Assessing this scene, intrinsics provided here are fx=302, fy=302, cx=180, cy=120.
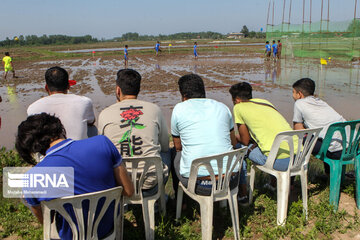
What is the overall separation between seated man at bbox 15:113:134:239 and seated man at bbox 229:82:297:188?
1.59 meters

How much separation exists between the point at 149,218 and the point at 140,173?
429 mm

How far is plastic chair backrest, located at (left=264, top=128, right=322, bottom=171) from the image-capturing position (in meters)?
2.76

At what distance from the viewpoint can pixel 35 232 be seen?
2.90 meters

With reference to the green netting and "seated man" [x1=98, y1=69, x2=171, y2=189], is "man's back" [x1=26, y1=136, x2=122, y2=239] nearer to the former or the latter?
"seated man" [x1=98, y1=69, x2=171, y2=189]

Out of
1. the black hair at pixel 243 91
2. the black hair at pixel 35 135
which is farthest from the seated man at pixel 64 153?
the black hair at pixel 243 91

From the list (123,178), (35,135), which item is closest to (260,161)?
(123,178)

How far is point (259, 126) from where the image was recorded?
307 cm

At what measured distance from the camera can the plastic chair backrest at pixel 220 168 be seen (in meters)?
2.39

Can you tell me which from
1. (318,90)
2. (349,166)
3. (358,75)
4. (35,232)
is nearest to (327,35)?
(358,75)

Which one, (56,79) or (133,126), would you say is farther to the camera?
(56,79)

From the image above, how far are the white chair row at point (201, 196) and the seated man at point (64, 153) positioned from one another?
8 centimetres

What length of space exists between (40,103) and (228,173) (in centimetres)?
199

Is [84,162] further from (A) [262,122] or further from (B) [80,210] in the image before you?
(A) [262,122]

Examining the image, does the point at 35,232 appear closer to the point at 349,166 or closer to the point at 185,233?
the point at 185,233
